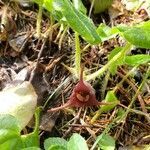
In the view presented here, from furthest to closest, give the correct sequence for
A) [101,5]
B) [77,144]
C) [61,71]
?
[101,5] < [61,71] < [77,144]

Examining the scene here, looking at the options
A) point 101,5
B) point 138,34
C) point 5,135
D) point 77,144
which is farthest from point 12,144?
point 101,5

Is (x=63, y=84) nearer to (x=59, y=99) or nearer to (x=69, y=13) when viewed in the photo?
(x=59, y=99)

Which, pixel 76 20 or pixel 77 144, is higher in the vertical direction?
pixel 76 20

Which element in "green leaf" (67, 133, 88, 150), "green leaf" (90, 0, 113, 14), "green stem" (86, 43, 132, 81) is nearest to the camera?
"green leaf" (67, 133, 88, 150)

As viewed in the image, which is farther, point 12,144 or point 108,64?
point 108,64

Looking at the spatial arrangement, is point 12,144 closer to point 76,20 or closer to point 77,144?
point 77,144

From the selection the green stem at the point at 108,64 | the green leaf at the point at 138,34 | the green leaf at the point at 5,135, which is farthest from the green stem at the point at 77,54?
the green leaf at the point at 5,135

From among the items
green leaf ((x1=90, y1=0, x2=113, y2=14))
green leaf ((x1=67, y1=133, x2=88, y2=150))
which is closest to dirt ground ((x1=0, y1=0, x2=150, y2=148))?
green leaf ((x1=90, y1=0, x2=113, y2=14))

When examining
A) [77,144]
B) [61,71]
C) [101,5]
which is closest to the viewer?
[77,144]

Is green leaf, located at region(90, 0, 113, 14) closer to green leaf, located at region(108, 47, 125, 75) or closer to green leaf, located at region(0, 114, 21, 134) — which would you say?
green leaf, located at region(108, 47, 125, 75)

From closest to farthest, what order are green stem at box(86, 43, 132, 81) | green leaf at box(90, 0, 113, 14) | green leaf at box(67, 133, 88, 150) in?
green leaf at box(67, 133, 88, 150)
green stem at box(86, 43, 132, 81)
green leaf at box(90, 0, 113, 14)
